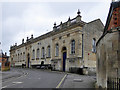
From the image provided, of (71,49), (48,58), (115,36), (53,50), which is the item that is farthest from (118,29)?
(48,58)

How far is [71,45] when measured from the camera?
78.1ft

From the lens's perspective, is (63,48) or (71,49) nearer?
(71,49)

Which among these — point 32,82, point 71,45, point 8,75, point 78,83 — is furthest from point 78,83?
point 71,45

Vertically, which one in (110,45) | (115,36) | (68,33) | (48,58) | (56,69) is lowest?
(56,69)

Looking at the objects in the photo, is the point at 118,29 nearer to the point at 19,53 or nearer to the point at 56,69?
the point at 56,69

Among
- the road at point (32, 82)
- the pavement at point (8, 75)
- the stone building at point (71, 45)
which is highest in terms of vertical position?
the stone building at point (71, 45)

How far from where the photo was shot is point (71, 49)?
23.7 metres

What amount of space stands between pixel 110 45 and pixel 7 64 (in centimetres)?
2789

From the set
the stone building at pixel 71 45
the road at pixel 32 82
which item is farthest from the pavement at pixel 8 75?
the stone building at pixel 71 45

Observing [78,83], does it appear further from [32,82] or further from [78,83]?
[32,82]

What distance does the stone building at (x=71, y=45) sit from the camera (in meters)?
22.3

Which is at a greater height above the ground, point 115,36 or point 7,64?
point 115,36

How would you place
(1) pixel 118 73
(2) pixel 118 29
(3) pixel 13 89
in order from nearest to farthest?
→ 1. (1) pixel 118 73
2. (2) pixel 118 29
3. (3) pixel 13 89

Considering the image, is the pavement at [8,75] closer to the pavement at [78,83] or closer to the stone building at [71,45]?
the pavement at [78,83]
